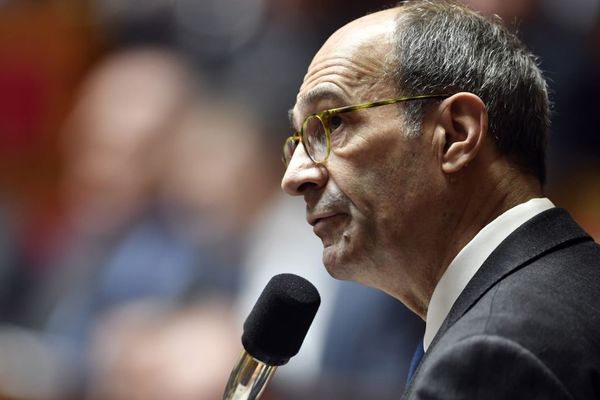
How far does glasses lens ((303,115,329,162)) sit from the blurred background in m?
1.01

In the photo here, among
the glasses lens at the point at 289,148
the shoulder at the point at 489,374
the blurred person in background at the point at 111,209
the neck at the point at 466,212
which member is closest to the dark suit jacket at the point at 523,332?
the shoulder at the point at 489,374

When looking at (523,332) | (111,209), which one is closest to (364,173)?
(523,332)

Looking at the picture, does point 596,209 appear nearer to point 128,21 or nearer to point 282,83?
point 282,83

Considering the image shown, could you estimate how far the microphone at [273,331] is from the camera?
1.50 m

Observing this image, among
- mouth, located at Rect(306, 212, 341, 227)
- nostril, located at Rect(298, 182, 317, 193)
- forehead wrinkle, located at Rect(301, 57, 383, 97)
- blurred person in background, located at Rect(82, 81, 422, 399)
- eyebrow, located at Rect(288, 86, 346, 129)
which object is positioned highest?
forehead wrinkle, located at Rect(301, 57, 383, 97)

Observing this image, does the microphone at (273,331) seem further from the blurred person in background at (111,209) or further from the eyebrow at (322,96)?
the blurred person in background at (111,209)

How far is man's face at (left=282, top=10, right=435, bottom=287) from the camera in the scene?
164 centimetres

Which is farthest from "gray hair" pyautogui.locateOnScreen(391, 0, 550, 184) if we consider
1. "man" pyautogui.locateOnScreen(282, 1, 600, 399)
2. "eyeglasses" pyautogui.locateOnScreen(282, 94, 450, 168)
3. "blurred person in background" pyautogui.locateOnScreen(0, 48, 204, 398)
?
"blurred person in background" pyautogui.locateOnScreen(0, 48, 204, 398)

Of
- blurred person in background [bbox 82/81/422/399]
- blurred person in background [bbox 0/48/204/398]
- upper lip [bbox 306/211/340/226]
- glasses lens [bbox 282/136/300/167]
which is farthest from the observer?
blurred person in background [bbox 0/48/204/398]

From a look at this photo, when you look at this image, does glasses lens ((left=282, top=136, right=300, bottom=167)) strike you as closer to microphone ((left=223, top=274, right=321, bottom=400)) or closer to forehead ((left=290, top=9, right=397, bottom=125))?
forehead ((left=290, top=9, right=397, bottom=125))

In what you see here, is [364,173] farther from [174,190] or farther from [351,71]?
[174,190]

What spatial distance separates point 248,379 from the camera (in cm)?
150

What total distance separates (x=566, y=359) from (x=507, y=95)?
54 cm

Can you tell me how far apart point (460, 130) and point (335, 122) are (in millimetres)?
198
